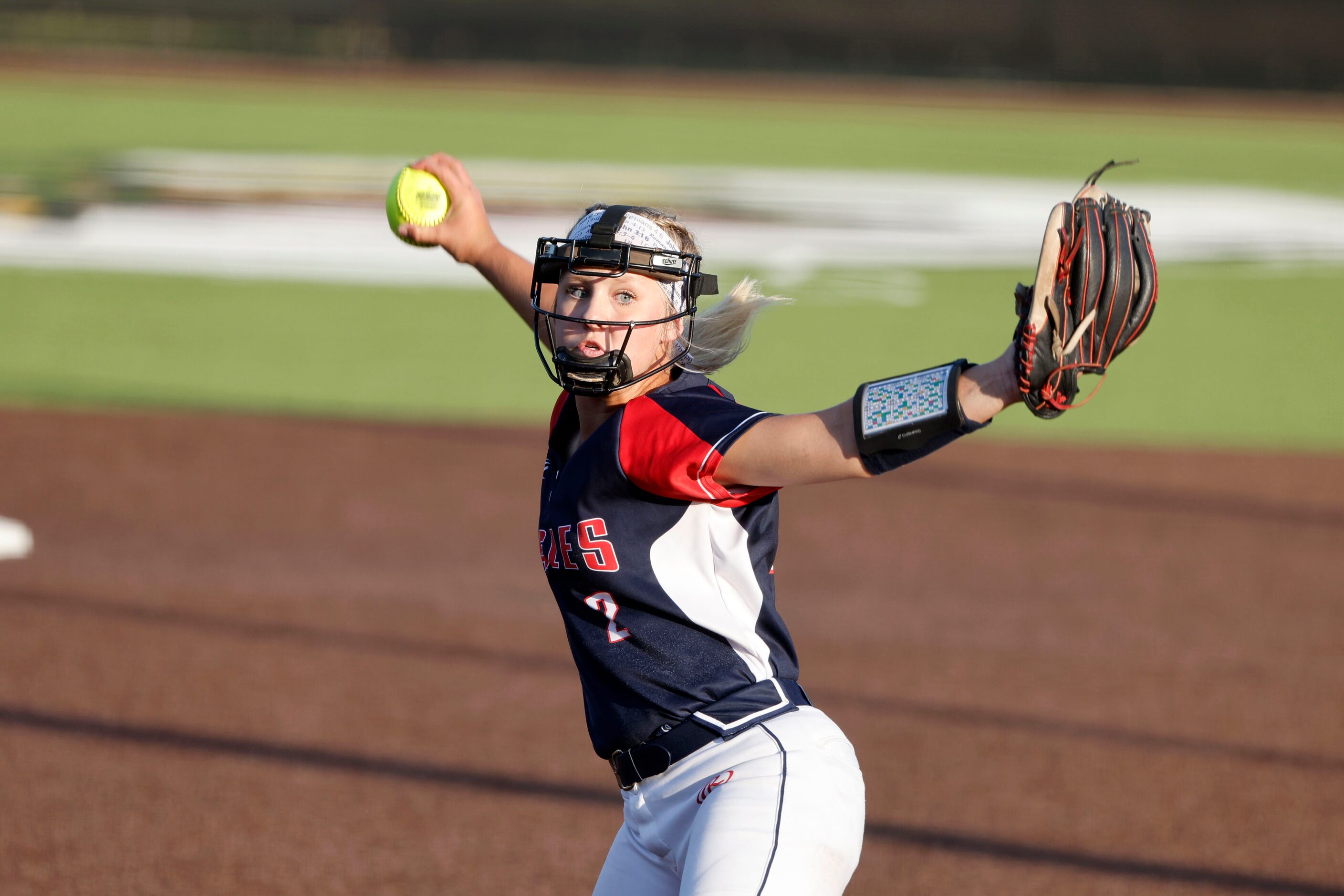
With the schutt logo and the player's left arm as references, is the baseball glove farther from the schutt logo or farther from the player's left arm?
the schutt logo

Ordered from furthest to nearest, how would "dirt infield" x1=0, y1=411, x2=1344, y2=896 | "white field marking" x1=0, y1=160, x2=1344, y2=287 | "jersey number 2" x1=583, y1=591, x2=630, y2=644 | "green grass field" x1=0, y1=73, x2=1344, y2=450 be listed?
"white field marking" x1=0, y1=160, x2=1344, y2=287 → "green grass field" x1=0, y1=73, x2=1344, y2=450 → "dirt infield" x1=0, y1=411, x2=1344, y2=896 → "jersey number 2" x1=583, y1=591, x2=630, y2=644

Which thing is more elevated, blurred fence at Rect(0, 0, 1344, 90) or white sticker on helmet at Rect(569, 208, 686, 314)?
blurred fence at Rect(0, 0, 1344, 90)

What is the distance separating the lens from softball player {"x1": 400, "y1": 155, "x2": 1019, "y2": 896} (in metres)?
2.43

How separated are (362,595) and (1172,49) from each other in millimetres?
29411

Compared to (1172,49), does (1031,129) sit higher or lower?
lower

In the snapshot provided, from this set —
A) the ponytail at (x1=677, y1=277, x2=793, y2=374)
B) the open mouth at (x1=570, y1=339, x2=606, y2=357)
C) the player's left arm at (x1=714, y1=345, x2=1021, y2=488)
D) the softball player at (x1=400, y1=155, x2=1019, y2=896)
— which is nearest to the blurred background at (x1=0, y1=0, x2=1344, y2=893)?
the softball player at (x1=400, y1=155, x2=1019, y2=896)

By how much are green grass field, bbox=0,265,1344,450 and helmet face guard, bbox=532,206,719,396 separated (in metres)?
7.38

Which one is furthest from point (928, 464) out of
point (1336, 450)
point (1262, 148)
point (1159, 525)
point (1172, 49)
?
point (1172, 49)

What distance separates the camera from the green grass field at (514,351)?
10.4m

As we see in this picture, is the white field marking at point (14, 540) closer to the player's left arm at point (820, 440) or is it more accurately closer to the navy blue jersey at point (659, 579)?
the navy blue jersey at point (659, 579)

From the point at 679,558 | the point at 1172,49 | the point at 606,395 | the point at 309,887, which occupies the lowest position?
the point at 309,887

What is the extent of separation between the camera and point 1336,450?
9922 millimetres

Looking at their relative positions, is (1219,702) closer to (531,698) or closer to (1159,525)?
(1159,525)

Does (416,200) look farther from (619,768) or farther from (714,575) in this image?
(619,768)
